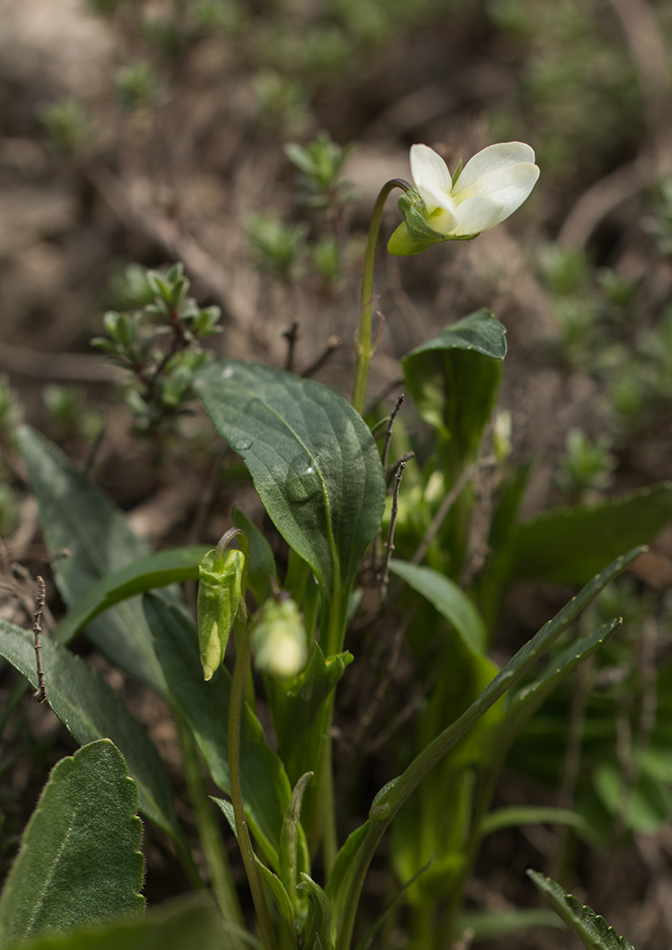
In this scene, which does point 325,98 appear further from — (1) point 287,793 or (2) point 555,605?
(1) point 287,793

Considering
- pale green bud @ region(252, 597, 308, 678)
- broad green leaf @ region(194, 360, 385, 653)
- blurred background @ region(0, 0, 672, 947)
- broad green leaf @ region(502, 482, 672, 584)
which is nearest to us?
pale green bud @ region(252, 597, 308, 678)

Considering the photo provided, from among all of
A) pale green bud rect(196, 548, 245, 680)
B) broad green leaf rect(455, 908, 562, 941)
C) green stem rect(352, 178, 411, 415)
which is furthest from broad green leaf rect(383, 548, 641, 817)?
broad green leaf rect(455, 908, 562, 941)

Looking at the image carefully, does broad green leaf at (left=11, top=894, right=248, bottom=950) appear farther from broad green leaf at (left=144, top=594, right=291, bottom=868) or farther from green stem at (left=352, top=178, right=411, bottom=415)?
green stem at (left=352, top=178, right=411, bottom=415)

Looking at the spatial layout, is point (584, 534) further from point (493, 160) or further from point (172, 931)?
point (172, 931)

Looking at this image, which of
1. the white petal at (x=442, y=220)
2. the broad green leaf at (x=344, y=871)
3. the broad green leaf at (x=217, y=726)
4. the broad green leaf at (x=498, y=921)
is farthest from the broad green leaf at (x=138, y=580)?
the broad green leaf at (x=498, y=921)

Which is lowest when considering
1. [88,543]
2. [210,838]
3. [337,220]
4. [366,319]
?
[210,838]

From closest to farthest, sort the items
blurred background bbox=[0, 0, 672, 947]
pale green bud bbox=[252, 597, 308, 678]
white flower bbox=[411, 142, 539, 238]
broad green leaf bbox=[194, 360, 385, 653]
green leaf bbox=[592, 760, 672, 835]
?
pale green bud bbox=[252, 597, 308, 678] → white flower bbox=[411, 142, 539, 238] → broad green leaf bbox=[194, 360, 385, 653] → green leaf bbox=[592, 760, 672, 835] → blurred background bbox=[0, 0, 672, 947]

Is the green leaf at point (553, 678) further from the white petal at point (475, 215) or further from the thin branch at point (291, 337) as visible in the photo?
the thin branch at point (291, 337)

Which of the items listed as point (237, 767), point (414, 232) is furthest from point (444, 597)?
point (414, 232)
